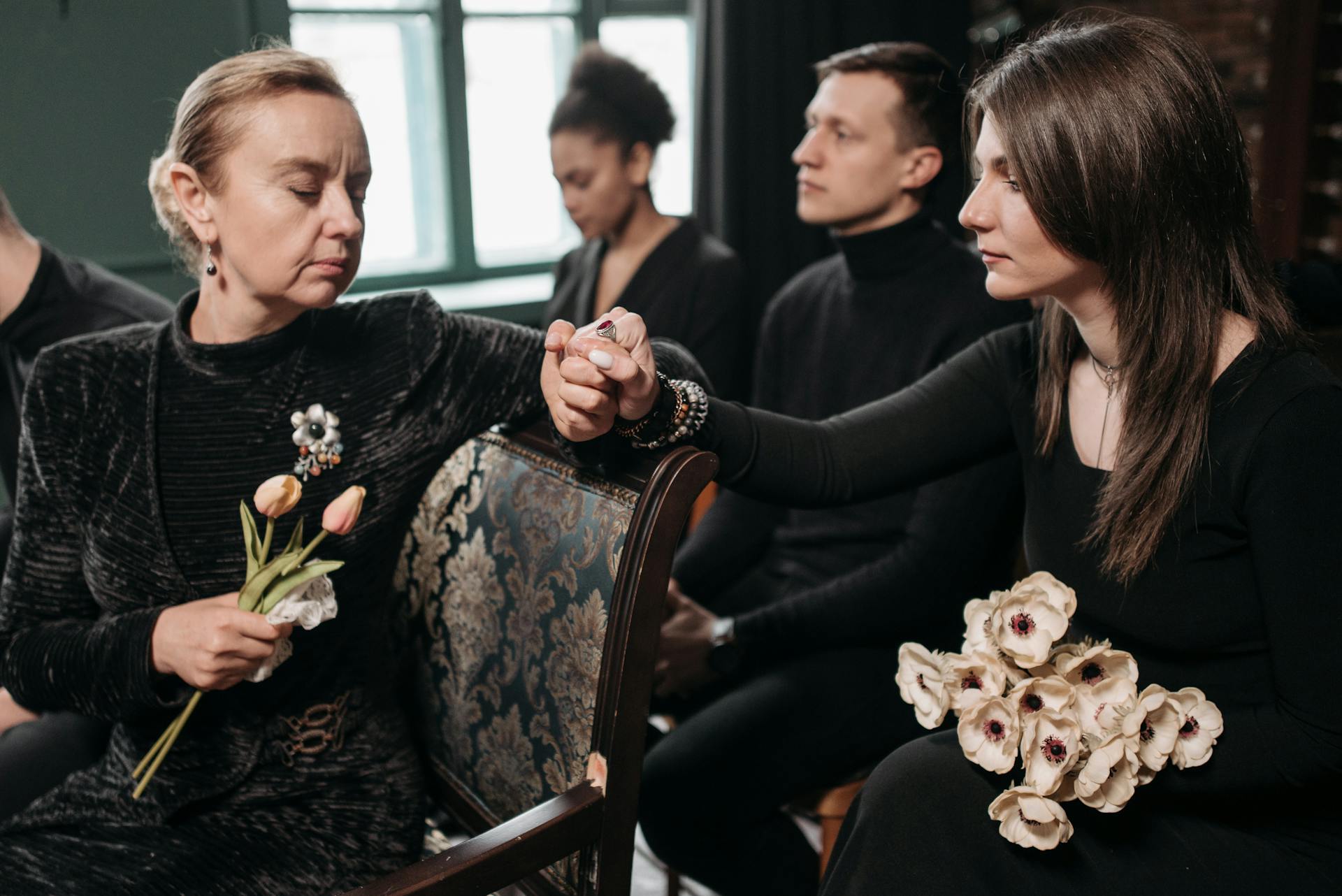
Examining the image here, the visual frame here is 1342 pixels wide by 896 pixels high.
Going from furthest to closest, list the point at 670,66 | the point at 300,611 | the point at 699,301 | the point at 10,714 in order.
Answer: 1. the point at 670,66
2. the point at 699,301
3. the point at 10,714
4. the point at 300,611

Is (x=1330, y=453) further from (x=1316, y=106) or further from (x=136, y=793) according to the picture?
(x=1316, y=106)

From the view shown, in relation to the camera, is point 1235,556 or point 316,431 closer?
point 1235,556

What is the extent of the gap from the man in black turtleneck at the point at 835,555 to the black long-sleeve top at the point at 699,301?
0.32 meters

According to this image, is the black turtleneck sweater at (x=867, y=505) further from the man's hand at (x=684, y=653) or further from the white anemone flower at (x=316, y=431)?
the white anemone flower at (x=316, y=431)

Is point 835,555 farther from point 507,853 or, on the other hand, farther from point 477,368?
point 507,853

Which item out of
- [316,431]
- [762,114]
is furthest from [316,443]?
[762,114]

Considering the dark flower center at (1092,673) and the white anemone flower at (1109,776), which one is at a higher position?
the dark flower center at (1092,673)

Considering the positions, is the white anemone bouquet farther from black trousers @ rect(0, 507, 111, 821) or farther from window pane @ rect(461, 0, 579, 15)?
window pane @ rect(461, 0, 579, 15)

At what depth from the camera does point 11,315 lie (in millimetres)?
1954

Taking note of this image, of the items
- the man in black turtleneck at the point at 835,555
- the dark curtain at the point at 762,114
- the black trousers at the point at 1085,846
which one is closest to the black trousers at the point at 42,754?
the man in black turtleneck at the point at 835,555

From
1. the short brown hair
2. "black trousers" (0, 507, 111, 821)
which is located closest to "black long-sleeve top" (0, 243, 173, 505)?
"black trousers" (0, 507, 111, 821)

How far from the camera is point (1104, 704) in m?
1.08

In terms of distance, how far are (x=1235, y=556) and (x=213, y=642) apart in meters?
1.06

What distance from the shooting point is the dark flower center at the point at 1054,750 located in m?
1.04
